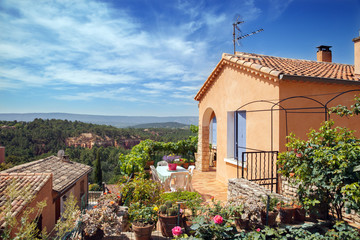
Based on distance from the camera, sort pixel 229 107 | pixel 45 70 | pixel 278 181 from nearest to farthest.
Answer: pixel 278 181
pixel 229 107
pixel 45 70

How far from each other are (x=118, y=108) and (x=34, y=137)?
15.0 meters

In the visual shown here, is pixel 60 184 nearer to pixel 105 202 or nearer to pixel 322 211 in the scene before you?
pixel 105 202

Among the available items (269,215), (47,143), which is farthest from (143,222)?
(47,143)

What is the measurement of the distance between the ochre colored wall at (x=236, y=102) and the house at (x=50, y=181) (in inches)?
222

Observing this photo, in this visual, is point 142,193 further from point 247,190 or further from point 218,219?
point 247,190

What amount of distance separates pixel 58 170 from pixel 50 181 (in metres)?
4.74

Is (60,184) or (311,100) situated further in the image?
(60,184)

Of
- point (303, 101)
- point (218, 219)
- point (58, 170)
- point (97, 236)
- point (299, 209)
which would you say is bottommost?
point (58, 170)

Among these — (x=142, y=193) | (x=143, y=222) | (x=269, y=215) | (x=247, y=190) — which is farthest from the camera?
(x=247, y=190)

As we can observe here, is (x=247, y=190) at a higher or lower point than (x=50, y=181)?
higher

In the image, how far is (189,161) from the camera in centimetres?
1359

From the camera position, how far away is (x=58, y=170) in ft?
49.3

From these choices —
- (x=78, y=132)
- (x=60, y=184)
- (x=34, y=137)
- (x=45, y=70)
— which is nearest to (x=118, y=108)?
(x=78, y=132)

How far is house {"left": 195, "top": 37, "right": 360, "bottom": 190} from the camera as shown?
6.68 m
